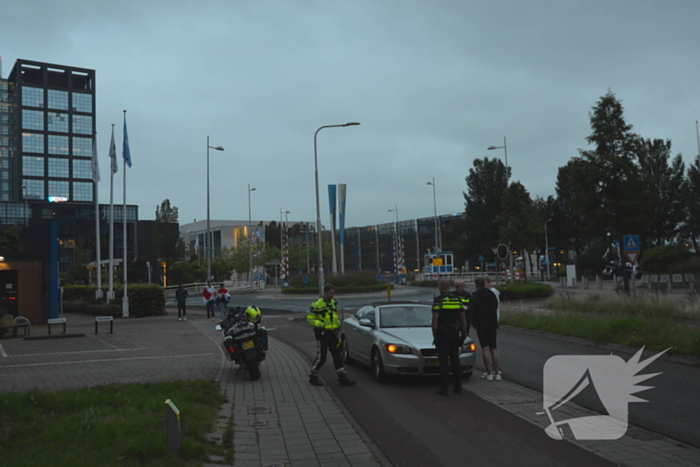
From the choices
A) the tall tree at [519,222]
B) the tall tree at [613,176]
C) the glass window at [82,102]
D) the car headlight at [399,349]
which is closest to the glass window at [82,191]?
the glass window at [82,102]

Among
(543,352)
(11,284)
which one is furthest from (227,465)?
(11,284)

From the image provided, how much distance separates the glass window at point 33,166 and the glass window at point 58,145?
2307 mm

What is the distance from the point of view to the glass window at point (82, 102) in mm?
99125

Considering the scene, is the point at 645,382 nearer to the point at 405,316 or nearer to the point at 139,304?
the point at 405,316

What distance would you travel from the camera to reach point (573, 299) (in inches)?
828

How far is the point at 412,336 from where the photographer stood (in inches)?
406

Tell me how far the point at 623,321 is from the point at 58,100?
334 ft

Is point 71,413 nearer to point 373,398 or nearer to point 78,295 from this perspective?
point 373,398

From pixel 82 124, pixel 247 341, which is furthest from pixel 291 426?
pixel 82 124

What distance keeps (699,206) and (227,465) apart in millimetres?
64890

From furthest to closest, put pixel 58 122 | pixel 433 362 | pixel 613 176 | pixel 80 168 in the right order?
pixel 80 168 < pixel 58 122 < pixel 613 176 < pixel 433 362

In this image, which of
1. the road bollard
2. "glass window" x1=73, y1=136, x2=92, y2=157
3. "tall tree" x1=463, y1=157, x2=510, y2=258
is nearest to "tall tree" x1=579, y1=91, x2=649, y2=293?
the road bollard

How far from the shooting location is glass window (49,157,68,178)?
321 ft

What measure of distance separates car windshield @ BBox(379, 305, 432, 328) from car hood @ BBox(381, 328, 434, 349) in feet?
0.93
